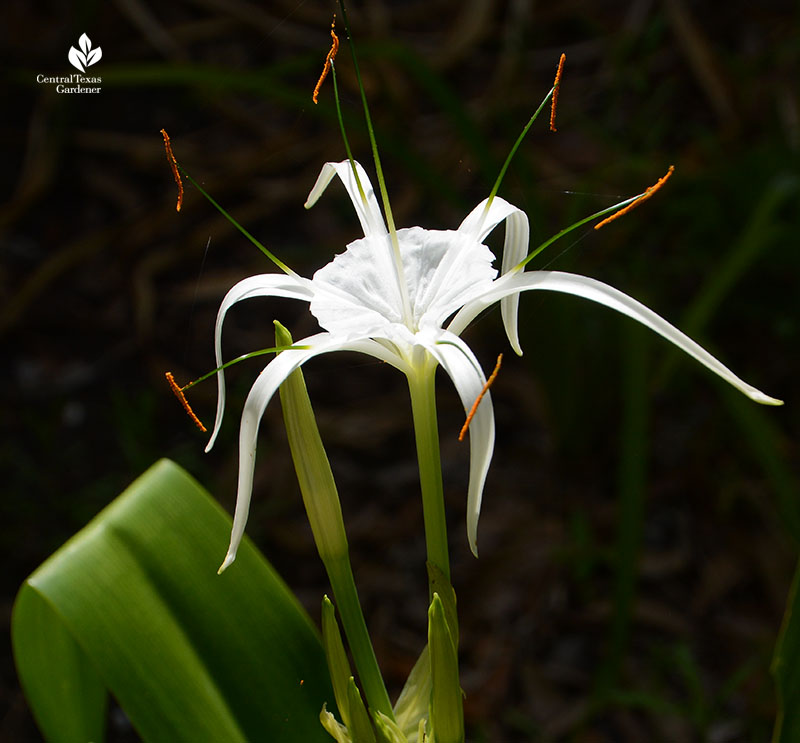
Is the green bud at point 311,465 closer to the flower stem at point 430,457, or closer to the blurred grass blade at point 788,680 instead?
the flower stem at point 430,457

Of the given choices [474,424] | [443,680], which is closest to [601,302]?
[474,424]

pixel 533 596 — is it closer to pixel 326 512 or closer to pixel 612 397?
pixel 612 397

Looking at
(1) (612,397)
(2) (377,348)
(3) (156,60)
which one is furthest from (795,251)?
(3) (156,60)

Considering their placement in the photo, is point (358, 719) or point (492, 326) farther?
point (492, 326)

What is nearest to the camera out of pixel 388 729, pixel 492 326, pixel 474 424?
pixel 474 424

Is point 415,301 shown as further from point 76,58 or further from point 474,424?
point 76,58

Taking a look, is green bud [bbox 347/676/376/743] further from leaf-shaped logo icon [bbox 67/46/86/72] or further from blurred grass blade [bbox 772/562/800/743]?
leaf-shaped logo icon [bbox 67/46/86/72]
